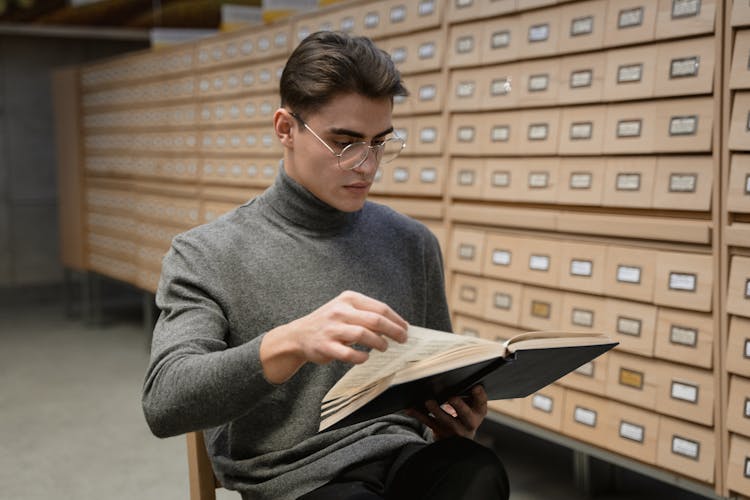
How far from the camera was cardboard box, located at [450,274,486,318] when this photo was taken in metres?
3.13

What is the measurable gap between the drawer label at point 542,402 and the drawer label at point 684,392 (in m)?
0.51

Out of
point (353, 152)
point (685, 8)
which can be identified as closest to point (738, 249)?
point (685, 8)

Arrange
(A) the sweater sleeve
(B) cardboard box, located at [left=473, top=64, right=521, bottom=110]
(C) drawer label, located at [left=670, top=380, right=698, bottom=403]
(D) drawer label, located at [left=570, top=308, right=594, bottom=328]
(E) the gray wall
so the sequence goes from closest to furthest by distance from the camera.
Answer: (A) the sweater sleeve < (C) drawer label, located at [left=670, top=380, right=698, bottom=403] < (D) drawer label, located at [left=570, top=308, right=594, bottom=328] < (B) cardboard box, located at [left=473, top=64, right=521, bottom=110] < (E) the gray wall

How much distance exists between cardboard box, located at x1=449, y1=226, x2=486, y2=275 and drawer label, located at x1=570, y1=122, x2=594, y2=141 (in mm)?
548

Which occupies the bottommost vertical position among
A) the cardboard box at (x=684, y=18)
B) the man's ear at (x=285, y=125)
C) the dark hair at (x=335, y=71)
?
the man's ear at (x=285, y=125)

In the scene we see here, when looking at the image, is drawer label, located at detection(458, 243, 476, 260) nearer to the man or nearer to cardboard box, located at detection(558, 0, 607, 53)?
cardboard box, located at detection(558, 0, 607, 53)

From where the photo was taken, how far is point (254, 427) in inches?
55.7

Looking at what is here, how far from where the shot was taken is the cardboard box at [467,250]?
3.12m

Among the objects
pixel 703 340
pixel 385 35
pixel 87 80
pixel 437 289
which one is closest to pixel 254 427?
pixel 437 289

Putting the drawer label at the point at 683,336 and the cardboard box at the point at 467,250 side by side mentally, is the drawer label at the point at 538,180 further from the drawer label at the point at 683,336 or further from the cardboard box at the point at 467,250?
the drawer label at the point at 683,336

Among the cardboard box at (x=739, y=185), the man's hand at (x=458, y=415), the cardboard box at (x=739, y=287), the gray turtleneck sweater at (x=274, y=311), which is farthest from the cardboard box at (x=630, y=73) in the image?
the man's hand at (x=458, y=415)

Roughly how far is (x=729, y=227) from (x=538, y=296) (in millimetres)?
783

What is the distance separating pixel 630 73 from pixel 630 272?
611 mm

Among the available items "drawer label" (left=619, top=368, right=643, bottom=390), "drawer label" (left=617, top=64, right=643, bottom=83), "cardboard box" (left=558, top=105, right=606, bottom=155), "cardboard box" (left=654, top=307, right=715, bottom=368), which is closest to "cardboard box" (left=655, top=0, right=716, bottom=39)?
"drawer label" (left=617, top=64, right=643, bottom=83)
